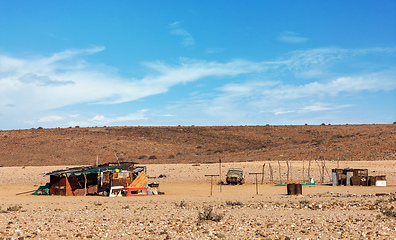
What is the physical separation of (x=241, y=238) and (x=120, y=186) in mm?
18691

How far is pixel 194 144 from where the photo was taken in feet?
289

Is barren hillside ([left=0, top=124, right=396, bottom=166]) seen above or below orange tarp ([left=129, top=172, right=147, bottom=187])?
above

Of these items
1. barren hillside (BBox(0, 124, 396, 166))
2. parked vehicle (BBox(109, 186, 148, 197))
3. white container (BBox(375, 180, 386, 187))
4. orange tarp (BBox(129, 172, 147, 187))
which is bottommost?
parked vehicle (BBox(109, 186, 148, 197))

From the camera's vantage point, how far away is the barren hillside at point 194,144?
65250mm

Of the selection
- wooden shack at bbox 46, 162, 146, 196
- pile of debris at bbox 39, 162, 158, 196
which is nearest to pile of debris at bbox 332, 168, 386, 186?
pile of debris at bbox 39, 162, 158, 196

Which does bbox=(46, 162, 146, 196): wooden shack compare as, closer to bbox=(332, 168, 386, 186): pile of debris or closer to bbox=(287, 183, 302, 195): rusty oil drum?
bbox=(287, 183, 302, 195): rusty oil drum

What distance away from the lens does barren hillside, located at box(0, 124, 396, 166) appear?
65.2m

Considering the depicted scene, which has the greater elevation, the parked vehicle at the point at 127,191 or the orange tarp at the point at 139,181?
the orange tarp at the point at 139,181

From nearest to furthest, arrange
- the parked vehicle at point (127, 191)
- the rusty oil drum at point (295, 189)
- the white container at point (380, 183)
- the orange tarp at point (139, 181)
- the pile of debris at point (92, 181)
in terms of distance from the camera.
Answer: the rusty oil drum at point (295, 189) < the parked vehicle at point (127, 191) < the orange tarp at point (139, 181) < the pile of debris at point (92, 181) < the white container at point (380, 183)

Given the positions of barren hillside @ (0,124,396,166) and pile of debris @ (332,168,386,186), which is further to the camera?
barren hillside @ (0,124,396,166)

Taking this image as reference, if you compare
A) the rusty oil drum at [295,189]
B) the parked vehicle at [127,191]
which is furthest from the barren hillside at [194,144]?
the parked vehicle at [127,191]

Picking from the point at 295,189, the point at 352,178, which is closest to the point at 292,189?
the point at 295,189

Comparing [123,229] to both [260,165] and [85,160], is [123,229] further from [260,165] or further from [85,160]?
[85,160]

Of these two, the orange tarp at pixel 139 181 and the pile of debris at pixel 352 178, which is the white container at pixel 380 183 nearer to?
the pile of debris at pixel 352 178
